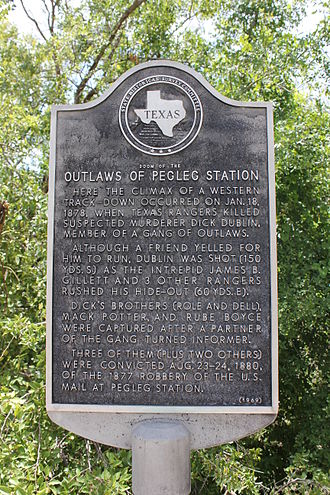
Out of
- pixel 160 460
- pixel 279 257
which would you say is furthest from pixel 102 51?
pixel 160 460

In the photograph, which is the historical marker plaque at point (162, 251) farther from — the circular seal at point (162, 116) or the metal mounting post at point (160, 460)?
the metal mounting post at point (160, 460)

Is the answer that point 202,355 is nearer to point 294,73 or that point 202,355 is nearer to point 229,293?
point 229,293

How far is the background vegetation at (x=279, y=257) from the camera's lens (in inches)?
167

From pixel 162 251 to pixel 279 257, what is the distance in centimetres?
221

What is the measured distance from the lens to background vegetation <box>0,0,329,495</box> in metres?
4.24

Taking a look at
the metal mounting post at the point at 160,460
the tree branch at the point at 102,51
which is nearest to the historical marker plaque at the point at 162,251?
the metal mounting post at the point at 160,460

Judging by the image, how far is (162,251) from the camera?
345cm

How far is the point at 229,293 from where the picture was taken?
3385 millimetres

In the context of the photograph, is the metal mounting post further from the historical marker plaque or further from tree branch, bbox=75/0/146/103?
tree branch, bbox=75/0/146/103

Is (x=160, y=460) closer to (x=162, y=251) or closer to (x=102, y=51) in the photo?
(x=162, y=251)

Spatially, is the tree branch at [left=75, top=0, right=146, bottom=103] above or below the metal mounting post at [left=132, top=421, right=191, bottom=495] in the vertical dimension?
above

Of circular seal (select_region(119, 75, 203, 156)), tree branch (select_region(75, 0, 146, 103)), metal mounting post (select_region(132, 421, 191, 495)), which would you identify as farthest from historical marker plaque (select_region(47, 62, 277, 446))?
tree branch (select_region(75, 0, 146, 103))

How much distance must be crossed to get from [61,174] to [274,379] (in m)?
2.06

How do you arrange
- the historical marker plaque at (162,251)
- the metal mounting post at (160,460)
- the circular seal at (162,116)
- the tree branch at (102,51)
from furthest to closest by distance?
the tree branch at (102,51)
the circular seal at (162,116)
the historical marker plaque at (162,251)
the metal mounting post at (160,460)
